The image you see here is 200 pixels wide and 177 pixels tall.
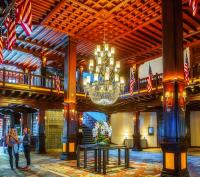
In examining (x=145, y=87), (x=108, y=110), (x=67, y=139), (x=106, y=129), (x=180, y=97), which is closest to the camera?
(x=180, y=97)

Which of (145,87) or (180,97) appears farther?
(145,87)

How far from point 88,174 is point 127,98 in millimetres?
9747

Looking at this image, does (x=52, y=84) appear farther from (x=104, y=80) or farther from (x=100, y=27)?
(x=104, y=80)

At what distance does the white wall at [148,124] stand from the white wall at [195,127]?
2.97 m

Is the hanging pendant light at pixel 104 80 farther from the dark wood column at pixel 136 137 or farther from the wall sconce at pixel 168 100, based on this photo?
the dark wood column at pixel 136 137

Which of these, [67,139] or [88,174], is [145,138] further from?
[88,174]

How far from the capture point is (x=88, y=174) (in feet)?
28.8

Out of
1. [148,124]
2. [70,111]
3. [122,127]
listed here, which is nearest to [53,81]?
[70,111]

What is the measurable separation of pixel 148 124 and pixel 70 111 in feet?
34.3

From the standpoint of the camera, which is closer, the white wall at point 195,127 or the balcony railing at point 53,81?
the balcony railing at point 53,81

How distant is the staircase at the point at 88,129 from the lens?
20516 millimetres

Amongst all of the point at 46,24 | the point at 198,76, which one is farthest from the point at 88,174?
the point at 198,76

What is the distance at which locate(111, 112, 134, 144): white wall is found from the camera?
21.7m

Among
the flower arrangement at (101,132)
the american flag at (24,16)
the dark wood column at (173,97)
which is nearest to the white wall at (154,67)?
the flower arrangement at (101,132)
